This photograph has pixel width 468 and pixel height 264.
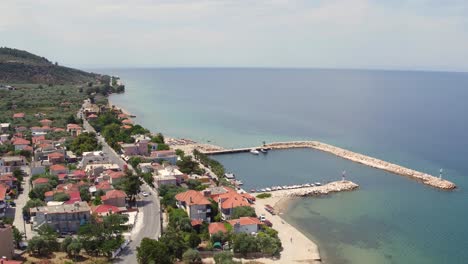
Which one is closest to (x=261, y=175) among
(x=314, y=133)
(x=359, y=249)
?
(x=359, y=249)

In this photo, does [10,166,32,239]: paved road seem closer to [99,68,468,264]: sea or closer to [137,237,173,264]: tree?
[137,237,173,264]: tree

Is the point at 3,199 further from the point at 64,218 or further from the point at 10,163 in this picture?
the point at 10,163

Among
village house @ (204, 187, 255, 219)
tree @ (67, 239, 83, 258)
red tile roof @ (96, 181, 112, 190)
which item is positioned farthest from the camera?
red tile roof @ (96, 181, 112, 190)

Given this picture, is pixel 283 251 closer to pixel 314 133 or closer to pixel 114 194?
pixel 114 194

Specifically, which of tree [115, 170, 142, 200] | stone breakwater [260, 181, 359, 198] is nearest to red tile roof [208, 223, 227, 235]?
tree [115, 170, 142, 200]

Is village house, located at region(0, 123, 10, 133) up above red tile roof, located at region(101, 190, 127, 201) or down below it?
above

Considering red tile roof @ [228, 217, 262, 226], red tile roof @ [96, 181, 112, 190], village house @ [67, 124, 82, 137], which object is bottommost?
red tile roof @ [228, 217, 262, 226]

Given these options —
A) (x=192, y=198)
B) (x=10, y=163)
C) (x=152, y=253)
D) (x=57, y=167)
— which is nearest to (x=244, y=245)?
(x=152, y=253)

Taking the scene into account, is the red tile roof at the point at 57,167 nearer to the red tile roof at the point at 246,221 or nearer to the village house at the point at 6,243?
the village house at the point at 6,243
